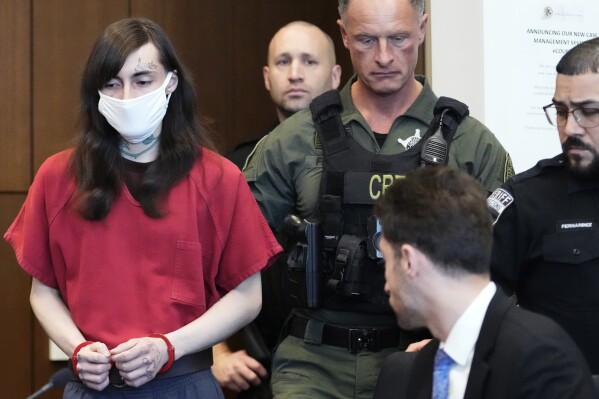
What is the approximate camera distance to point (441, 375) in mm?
1905

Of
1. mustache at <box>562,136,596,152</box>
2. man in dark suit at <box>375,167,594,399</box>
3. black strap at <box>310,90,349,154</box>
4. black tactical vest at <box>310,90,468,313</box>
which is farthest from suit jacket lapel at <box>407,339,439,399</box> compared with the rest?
black strap at <box>310,90,349,154</box>

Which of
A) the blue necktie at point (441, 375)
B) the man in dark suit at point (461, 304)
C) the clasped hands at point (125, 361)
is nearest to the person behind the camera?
the man in dark suit at point (461, 304)

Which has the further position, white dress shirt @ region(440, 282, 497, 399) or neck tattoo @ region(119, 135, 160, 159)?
neck tattoo @ region(119, 135, 160, 159)

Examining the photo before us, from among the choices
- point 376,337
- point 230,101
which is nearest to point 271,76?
point 230,101

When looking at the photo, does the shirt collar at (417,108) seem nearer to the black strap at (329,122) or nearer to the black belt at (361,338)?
the black strap at (329,122)

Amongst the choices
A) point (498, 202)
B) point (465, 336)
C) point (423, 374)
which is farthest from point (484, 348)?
point (498, 202)

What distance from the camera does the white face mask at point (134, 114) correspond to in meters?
2.40

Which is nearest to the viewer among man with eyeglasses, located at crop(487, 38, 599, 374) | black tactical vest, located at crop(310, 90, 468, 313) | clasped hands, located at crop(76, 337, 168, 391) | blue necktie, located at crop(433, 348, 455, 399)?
blue necktie, located at crop(433, 348, 455, 399)

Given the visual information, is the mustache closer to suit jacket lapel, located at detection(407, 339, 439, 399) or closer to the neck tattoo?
suit jacket lapel, located at detection(407, 339, 439, 399)

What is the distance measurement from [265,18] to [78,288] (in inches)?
109

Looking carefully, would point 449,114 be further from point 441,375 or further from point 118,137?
point 441,375

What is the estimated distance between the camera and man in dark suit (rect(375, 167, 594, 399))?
175 cm

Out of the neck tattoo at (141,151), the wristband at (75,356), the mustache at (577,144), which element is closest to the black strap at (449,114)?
the mustache at (577,144)

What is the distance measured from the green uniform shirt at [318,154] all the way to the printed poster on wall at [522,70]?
0.96 meters
